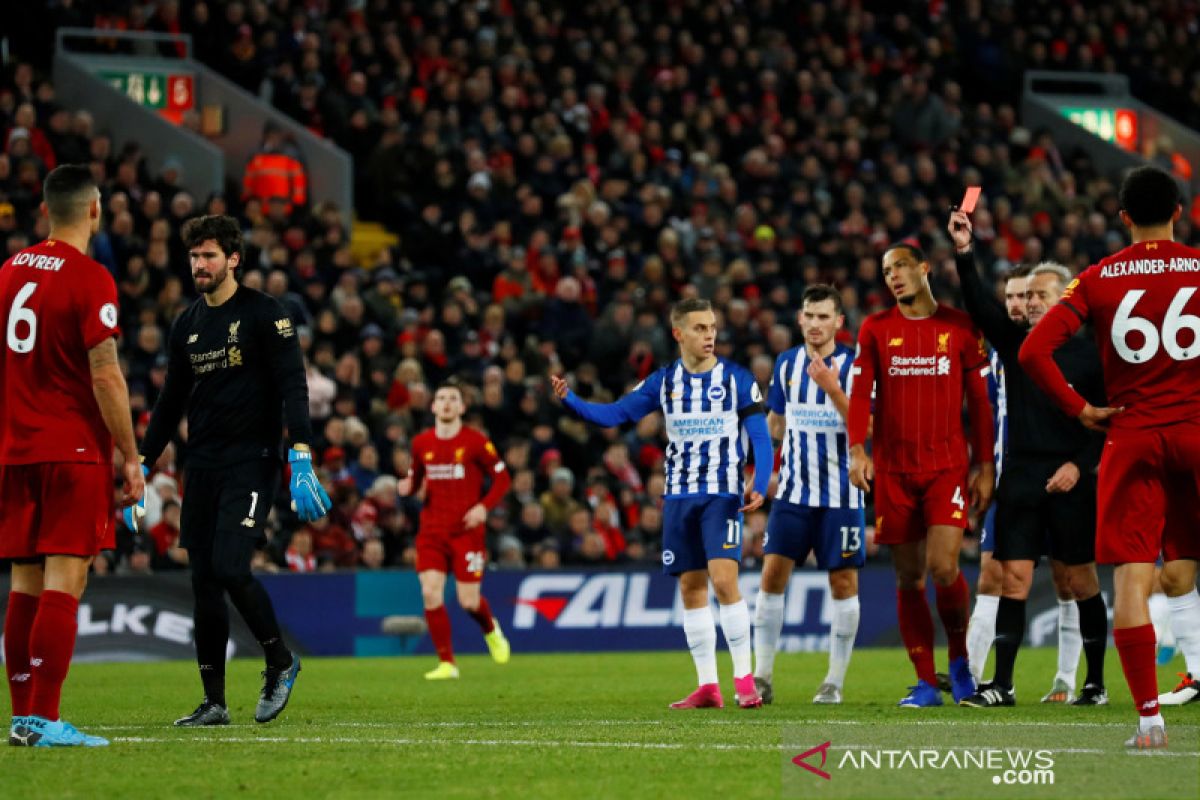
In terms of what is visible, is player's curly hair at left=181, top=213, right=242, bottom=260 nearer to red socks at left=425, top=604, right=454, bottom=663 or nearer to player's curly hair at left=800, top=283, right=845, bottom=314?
player's curly hair at left=800, top=283, right=845, bottom=314

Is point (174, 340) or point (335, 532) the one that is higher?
point (174, 340)

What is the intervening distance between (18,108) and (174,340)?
12296mm

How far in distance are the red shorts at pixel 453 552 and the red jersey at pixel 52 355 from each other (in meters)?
7.56

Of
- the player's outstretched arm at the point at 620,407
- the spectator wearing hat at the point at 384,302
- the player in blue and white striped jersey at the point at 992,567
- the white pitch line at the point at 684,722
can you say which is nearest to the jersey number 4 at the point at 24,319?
the white pitch line at the point at 684,722

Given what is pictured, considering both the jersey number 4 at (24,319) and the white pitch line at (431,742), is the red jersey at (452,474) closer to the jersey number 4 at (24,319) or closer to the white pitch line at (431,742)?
the white pitch line at (431,742)

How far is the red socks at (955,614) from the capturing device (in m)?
11.4

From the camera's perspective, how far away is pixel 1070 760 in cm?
782

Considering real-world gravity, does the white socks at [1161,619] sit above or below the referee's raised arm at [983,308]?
below

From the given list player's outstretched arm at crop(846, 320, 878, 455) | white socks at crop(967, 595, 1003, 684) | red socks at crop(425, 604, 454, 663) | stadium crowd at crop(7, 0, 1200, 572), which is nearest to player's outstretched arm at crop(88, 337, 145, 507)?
player's outstretched arm at crop(846, 320, 878, 455)

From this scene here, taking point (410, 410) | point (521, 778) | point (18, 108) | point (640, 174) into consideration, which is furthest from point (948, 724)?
point (640, 174)

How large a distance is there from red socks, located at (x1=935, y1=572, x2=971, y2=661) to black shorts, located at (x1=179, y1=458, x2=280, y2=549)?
13.4 feet

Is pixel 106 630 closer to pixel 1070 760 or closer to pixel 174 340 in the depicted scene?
pixel 174 340

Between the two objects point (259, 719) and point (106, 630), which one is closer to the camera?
point (259, 719)

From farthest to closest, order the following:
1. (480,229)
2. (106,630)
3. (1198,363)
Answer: (480,229) < (106,630) < (1198,363)
